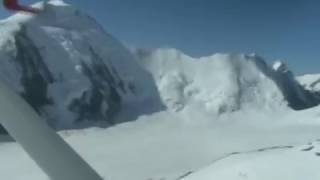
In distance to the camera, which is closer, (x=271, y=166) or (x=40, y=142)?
(x=40, y=142)

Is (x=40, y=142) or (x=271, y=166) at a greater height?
(x=40, y=142)

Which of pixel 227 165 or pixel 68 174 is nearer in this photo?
pixel 68 174

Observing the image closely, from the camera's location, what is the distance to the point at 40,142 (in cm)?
920

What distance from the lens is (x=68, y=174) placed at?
28.3ft

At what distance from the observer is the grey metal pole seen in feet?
28.5

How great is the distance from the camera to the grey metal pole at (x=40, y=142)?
28.5ft

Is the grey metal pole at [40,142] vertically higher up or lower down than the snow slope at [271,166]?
higher up

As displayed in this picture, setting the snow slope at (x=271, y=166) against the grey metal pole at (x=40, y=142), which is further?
the snow slope at (x=271, y=166)

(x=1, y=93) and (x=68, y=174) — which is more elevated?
A: (x=1, y=93)

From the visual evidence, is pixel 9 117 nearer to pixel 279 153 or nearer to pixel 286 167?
pixel 286 167

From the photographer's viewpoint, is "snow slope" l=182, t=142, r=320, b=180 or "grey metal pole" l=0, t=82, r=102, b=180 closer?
"grey metal pole" l=0, t=82, r=102, b=180

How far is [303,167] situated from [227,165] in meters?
20.0

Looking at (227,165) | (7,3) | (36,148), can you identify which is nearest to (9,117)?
(36,148)

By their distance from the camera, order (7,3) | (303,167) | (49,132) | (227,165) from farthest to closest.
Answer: (227,165)
(303,167)
(7,3)
(49,132)
